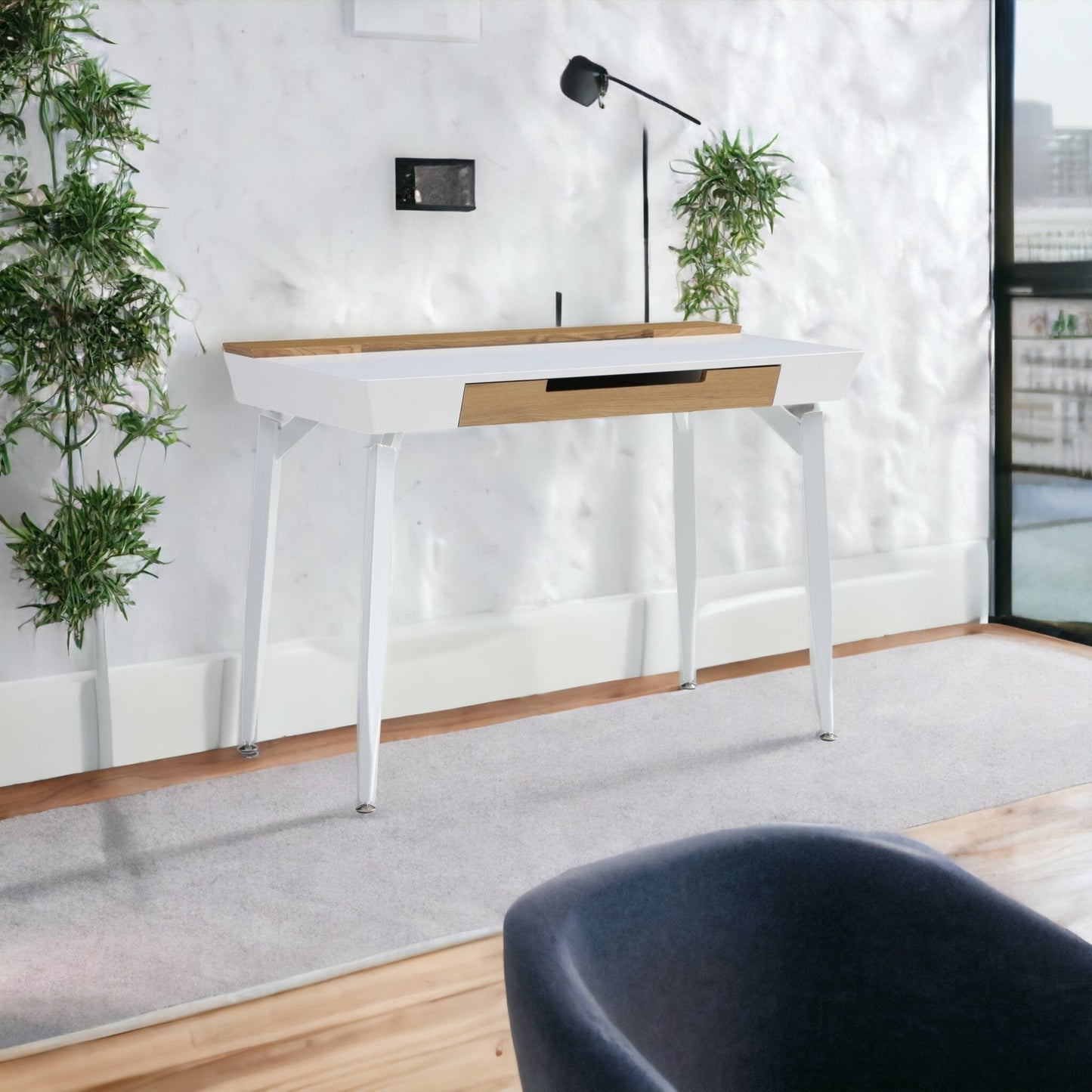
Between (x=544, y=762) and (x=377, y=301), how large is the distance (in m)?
1.08

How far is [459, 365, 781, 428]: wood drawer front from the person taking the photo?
2.28m

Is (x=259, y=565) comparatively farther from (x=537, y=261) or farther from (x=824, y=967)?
(x=824, y=967)

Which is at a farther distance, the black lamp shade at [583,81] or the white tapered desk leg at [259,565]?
the black lamp shade at [583,81]

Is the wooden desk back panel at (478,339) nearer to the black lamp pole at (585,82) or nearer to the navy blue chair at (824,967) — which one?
the black lamp pole at (585,82)

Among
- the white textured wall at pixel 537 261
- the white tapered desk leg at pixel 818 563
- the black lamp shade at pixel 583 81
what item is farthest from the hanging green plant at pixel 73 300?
the white tapered desk leg at pixel 818 563

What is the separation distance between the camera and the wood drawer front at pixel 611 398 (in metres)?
2.28

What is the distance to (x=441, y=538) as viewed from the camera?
2.97 metres

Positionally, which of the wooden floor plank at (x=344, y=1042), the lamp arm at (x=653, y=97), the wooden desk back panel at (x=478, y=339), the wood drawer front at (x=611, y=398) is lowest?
the wooden floor plank at (x=344, y=1042)

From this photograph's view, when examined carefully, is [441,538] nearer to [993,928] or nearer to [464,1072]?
[464,1072]

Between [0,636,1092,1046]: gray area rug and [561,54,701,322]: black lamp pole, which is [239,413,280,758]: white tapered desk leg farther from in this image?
[561,54,701,322]: black lamp pole

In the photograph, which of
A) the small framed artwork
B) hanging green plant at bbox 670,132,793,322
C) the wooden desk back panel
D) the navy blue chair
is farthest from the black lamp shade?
the navy blue chair

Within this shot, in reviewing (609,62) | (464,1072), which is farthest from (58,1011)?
(609,62)

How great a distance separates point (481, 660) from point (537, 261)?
3.12 ft

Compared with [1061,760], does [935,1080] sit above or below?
above
